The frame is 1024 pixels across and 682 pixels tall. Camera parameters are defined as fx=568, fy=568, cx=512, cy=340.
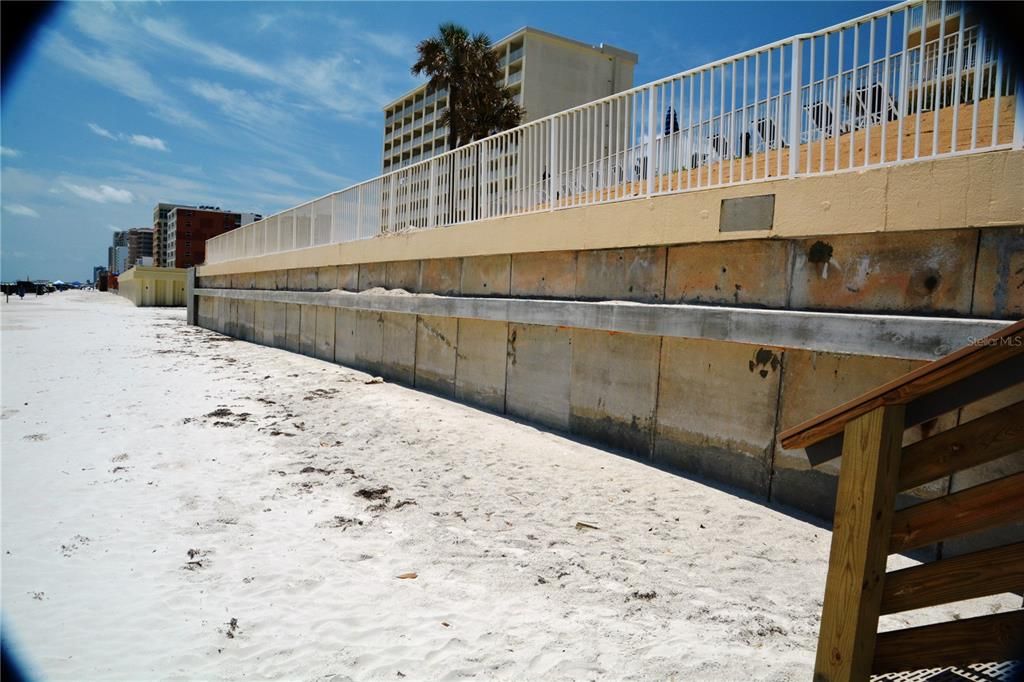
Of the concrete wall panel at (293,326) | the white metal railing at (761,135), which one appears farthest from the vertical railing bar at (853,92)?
the concrete wall panel at (293,326)

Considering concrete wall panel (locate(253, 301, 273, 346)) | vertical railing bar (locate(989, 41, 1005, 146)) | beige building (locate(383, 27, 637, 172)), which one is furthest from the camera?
beige building (locate(383, 27, 637, 172))

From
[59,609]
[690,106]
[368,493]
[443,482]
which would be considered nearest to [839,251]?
[690,106]

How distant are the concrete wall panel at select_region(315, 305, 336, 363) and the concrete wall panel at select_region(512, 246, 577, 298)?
772cm

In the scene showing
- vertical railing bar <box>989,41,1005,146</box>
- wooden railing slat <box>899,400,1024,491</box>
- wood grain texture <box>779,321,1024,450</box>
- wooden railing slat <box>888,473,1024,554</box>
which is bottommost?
wooden railing slat <box>888,473,1024,554</box>

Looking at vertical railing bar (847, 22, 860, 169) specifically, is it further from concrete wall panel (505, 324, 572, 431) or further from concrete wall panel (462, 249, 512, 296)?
concrete wall panel (462, 249, 512, 296)

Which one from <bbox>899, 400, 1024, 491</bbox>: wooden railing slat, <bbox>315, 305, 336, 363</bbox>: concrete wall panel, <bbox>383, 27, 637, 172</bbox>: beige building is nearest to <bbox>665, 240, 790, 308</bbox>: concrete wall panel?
<bbox>899, 400, 1024, 491</bbox>: wooden railing slat

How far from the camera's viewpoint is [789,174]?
207 inches

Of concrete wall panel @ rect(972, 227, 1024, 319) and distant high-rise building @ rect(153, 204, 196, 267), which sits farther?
distant high-rise building @ rect(153, 204, 196, 267)

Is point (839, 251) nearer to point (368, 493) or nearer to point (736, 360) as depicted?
point (736, 360)

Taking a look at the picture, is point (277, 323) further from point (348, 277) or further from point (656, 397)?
point (656, 397)

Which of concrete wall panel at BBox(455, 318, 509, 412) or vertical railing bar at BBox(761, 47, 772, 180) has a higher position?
vertical railing bar at BBox(761, 47, 772, 180)

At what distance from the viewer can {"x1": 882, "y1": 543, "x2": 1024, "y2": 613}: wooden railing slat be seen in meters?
1.96

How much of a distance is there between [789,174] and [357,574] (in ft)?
16.5

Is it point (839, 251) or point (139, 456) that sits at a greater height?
point (839, 251)
